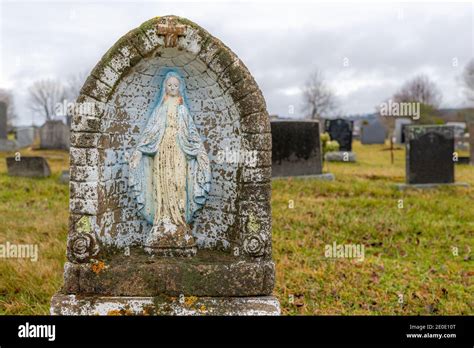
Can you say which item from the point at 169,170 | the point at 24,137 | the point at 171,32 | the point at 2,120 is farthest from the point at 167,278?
the point at 24,137

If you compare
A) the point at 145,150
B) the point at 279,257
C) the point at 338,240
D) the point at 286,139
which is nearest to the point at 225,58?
the point at 145,150

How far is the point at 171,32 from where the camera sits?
4035mm

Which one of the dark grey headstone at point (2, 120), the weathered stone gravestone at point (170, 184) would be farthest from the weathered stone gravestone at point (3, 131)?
the weathered stone gravestone at point (170, 184)

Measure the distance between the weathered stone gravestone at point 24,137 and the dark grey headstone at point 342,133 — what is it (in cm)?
1345

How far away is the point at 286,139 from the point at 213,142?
8.33 meters

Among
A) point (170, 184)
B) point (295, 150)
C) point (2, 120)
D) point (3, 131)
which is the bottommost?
point (170, 184)

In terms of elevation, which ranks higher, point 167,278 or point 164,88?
point 164,88

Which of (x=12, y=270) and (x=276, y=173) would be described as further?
(x=276, y=173)

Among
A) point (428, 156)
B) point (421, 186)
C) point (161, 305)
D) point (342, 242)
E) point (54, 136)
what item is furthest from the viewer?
point (54, 136)

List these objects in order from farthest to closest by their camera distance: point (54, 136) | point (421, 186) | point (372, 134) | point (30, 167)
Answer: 1. point (372, 134)
2. point (54, 136)
3. point (30, 167)
4. point (421, 186)

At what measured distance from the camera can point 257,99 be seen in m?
4.14

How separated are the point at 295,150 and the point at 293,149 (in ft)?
0.18

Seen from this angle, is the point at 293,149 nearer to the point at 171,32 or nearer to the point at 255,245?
the point at 255,245
